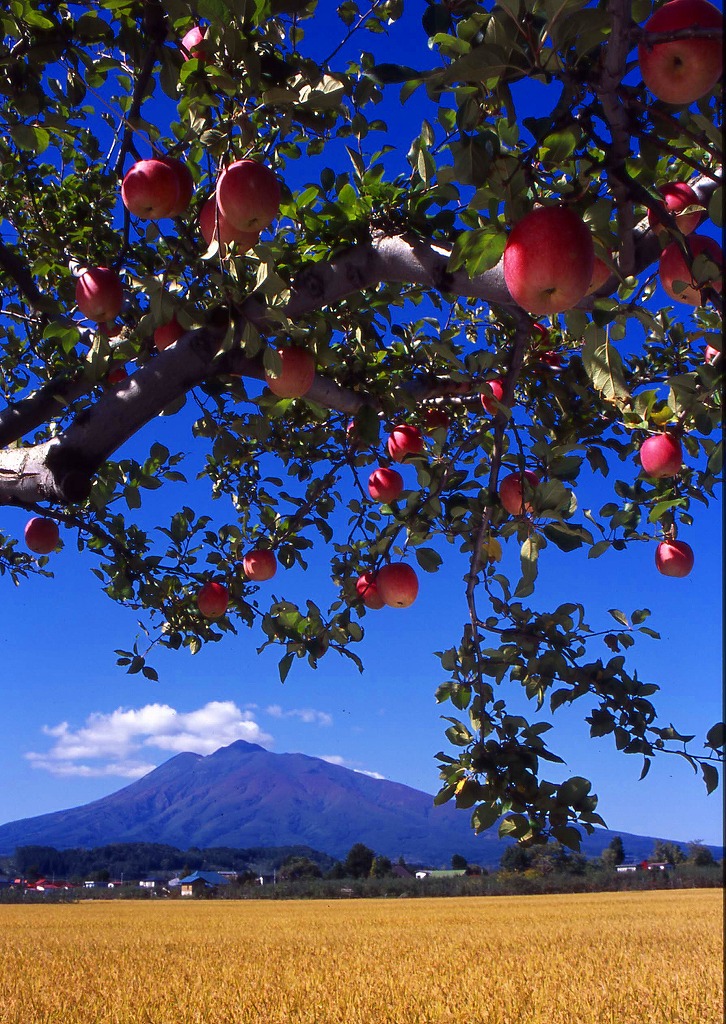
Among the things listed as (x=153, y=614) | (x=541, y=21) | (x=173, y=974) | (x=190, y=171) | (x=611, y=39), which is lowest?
(x=173, y=974)

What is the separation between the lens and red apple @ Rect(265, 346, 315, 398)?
2.91m

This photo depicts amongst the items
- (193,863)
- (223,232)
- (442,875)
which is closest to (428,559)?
(223,232)

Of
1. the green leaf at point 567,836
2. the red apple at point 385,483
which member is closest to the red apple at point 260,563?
the red apple at point 385,483

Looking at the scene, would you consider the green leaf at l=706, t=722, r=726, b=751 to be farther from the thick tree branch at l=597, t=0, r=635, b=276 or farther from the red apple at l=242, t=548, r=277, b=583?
the red apple at l=242, t=548, r=277, b=583

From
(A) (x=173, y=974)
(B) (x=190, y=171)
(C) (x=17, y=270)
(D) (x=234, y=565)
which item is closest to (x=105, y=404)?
(B) (x=190, y=171)

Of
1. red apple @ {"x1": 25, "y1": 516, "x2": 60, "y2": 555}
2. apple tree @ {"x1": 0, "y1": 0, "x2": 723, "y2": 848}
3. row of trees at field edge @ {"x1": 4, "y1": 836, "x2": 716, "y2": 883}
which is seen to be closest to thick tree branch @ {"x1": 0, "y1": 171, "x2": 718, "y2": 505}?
apple tree @ {"x1": 0, "y1": 0, "x2": 723, "y2": 848}

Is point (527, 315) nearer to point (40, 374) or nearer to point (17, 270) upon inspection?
point (17, 270)

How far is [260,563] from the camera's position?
4.49m

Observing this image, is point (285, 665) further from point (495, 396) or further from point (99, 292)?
point (99, 292)

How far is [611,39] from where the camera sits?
147cm

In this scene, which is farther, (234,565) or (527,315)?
(234,565)

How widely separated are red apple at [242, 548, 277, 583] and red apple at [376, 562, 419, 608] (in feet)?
3.10

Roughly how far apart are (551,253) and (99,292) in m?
2.21

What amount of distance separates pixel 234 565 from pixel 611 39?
377cm
